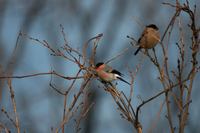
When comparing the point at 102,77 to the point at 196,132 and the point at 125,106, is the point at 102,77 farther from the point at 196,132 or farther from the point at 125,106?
the point at 196,132

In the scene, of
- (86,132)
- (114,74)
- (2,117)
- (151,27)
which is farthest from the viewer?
(86,132)

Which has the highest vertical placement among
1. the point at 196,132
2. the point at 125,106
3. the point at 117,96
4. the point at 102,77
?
the point at 102,77

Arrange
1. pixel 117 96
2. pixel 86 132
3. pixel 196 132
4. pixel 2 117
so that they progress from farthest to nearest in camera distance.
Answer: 1. pixel 86 132
2. pixel 2 117
3. pixel 196 132
4. pixel 117 96

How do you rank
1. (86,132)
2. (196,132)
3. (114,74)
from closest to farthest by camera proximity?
(114,74) < (196,132) < (86,132)

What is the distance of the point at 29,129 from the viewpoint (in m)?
6.91

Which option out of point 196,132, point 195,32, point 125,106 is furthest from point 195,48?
point 196,132

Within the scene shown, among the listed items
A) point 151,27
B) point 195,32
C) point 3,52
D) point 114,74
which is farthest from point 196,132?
point 3,52

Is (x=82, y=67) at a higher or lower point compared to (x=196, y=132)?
lower

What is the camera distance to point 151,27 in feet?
14.3

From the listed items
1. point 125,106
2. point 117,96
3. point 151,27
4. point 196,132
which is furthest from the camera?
point 196,132

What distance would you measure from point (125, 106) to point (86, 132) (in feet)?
17.8

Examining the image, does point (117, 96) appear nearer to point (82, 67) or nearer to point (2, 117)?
point (82, 67)

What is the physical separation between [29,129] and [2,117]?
87 centimetres

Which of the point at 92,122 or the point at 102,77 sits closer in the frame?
the point at 102,77
